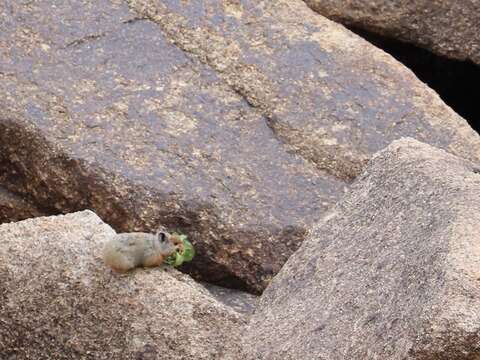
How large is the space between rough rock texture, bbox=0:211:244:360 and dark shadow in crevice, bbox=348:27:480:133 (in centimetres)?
256

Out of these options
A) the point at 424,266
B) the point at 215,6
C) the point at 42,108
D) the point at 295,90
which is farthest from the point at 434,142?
the point at 424,266

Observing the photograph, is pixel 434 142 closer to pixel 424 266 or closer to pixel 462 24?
pixel 462 24

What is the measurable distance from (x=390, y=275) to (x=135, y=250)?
996mm

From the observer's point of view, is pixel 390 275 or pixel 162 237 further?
pixel 162 237

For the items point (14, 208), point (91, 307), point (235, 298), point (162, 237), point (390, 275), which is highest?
point (390, 275)

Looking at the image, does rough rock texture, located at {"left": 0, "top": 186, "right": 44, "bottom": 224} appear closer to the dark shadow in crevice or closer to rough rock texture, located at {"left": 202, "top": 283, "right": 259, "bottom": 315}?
rough rock texture, located at {"left": 202, "top": 283, "right": 259, "bottom": 315}

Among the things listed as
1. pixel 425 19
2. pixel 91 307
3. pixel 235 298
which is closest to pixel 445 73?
pixel 425 19

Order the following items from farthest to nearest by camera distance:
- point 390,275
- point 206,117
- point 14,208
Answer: point 206,117 < point 14,208 < point 390,275

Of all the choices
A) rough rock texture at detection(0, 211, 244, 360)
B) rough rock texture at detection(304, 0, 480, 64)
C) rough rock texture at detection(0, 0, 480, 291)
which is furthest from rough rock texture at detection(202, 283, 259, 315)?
rough rock texture at detection(304, 0, 480, 64)

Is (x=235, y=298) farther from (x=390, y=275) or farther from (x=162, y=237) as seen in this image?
(x=390, y=275)

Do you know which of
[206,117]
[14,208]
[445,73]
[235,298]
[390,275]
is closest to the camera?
[390,275]

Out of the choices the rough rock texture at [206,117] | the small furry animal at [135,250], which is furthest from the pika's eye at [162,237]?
the rough rock texture at [206,117]

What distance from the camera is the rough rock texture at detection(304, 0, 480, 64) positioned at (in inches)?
278

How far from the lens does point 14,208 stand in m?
5.93
